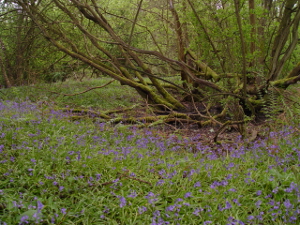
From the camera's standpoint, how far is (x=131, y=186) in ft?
8.98

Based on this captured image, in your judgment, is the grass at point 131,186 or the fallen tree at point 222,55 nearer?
the grass at point 131,186

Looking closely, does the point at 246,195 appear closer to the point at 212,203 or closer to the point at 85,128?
the point at 212,203

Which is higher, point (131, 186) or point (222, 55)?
point (222, 55)

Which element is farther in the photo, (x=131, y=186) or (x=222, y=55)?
(x=222, y=55)

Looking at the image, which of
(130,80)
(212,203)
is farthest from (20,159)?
(130,80)

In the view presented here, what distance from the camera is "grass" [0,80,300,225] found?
7.24 ft

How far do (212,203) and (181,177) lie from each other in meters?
0.59

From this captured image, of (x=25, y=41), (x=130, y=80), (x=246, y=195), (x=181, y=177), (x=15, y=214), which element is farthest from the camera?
(x=25, y=41)

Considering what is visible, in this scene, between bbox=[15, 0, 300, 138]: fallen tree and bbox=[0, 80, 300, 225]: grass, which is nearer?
bbox=[0, 80, 300, 225]: grass

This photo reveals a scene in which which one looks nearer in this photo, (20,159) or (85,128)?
(20,159)

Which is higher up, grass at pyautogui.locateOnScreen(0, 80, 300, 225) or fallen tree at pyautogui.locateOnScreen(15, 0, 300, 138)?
fallen tree at pyautogui.locateOnScreen(15, 0, 300, 138)

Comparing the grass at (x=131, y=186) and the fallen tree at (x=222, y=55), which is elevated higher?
the fallen tree at (x=222, y=55)

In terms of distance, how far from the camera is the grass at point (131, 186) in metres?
2.21

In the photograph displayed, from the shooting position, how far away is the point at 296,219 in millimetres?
2213
